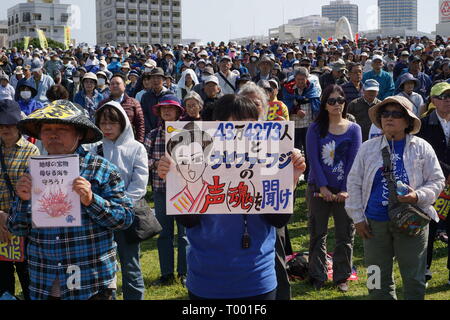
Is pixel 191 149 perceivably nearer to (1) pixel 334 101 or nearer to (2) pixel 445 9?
(1) pixel 334 101

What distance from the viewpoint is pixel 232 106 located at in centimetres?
296

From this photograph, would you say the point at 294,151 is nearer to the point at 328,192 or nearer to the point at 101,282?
the point at 101,282

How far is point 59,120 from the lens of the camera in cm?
298

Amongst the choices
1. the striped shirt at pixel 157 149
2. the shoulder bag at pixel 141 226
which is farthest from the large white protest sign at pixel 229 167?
the striped shirt at pixel 157 149

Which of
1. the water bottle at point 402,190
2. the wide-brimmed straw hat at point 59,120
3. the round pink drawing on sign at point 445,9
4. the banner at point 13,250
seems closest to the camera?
the wide-brimmed straw hat at point 59,120

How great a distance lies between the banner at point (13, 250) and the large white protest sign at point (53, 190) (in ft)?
4.81

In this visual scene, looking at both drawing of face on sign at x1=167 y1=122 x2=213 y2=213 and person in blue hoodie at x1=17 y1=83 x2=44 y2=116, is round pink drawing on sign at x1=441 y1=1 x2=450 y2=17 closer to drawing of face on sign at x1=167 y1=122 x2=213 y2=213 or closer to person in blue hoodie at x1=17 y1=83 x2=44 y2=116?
person in blue hoodie at x1=17 y1=83 x2=44 y2=116

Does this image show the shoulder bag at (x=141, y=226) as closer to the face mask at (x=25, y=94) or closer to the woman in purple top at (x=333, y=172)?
the woman in purple top at (x=333, y=172)

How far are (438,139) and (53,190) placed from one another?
4.21 meters

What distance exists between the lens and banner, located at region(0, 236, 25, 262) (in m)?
4.24

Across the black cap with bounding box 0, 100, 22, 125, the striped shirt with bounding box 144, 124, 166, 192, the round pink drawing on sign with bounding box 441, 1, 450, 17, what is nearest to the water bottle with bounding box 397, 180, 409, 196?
the striped shirt with bounding box 144, 124, 166, 192

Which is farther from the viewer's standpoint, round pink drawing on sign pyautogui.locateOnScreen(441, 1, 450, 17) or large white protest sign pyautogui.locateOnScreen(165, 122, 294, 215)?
round pink drawing on sign pyautogui.locateOnScreen(441, 1, 450, 17)

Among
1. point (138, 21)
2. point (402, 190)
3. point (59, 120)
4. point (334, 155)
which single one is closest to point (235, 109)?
point (59, 120)

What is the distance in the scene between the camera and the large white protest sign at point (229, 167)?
114 inches
